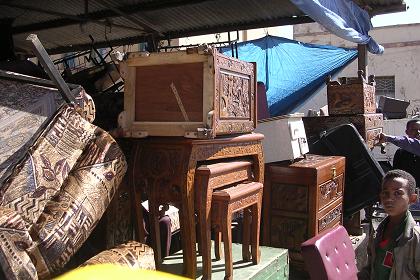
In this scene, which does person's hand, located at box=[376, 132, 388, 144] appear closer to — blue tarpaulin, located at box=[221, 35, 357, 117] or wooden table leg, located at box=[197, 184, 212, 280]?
blue tarpaulin, located at box=[221, 35, 357, 117]

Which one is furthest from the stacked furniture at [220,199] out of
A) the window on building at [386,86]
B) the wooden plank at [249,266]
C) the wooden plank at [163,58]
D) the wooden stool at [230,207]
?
the window on building at [386,86]

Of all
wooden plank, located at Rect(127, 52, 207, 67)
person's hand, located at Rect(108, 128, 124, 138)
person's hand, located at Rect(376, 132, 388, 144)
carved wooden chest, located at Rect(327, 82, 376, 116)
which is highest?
wooden plank, located at Rect(127, 52, 207, 67)

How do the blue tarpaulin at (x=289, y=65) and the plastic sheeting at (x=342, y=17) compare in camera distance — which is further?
the blue tarpaulin at (x=289, y=65)

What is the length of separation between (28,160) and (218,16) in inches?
156

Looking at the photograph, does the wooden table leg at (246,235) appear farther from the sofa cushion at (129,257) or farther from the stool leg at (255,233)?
the sofa cushion at (129,257)

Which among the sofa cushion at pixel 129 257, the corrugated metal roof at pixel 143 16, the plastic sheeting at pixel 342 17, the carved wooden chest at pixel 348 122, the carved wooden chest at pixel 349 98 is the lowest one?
the sofa cushion at pixel 129 257

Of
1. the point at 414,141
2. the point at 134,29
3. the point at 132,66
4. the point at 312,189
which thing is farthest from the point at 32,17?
the point at 414,141

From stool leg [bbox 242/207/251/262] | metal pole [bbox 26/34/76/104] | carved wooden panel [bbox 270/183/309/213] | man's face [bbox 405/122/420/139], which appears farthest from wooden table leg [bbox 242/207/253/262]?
man's face [bbox 405/122/420/139]

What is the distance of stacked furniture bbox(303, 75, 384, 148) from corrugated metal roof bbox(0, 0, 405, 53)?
0.93 meters

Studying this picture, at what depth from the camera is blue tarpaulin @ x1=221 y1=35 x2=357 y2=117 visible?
711 centimetres

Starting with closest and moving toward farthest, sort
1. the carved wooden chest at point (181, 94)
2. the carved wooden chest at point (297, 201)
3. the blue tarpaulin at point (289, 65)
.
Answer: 1. the carved wooden chest at point (181, 94)
2. the carved wooden chest at point (297, 201)
3. the blue tarpaulin at point (289, 65)

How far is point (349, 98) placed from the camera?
534cm

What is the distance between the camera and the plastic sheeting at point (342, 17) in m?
3.87

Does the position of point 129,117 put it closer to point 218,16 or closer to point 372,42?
point 218,16
